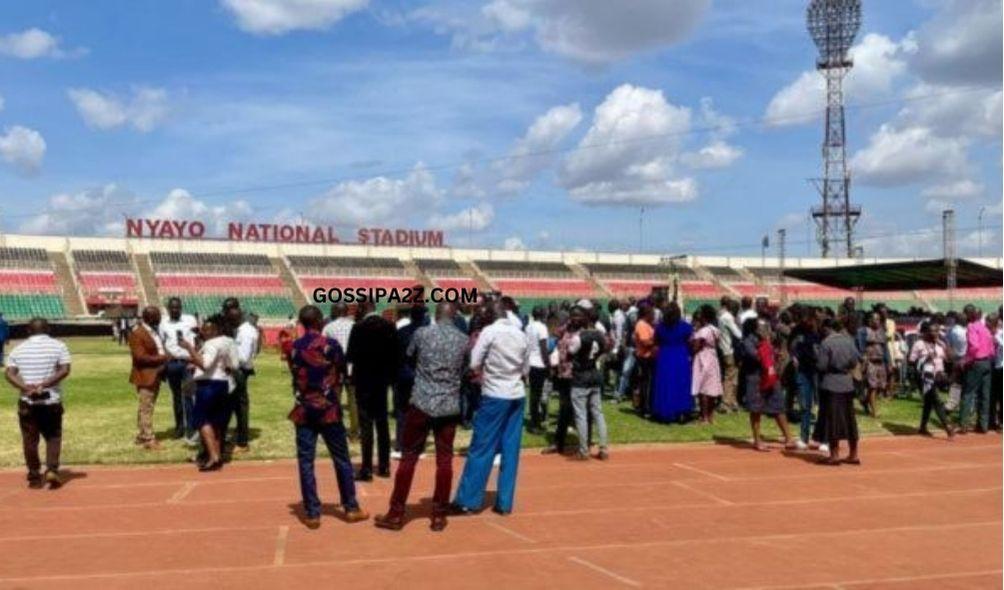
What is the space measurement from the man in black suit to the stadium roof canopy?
63.1 ft

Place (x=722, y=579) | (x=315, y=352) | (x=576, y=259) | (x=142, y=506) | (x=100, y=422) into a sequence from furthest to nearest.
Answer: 1. (x=576, y=259)
2. (x=100, y=422)
3. (x=142, y=506)
4. (x=315, y=352)
5. (x=722, y=579)

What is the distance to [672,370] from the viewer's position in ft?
42.3

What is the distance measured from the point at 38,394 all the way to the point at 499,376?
4476 millimetres

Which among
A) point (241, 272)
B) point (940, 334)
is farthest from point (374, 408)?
point (241, 272)

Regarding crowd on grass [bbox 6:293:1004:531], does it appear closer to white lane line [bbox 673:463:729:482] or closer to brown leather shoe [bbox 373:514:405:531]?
brown leather shoe [bbox 373:514:405:531]

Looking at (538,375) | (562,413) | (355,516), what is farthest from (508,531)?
(538,375)

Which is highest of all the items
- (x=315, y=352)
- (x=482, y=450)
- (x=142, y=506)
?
(x=315, y=352)

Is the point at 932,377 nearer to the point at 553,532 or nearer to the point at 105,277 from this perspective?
the point at 553,532

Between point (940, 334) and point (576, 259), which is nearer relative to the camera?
point (940, 334)

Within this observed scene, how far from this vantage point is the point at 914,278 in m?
29.2

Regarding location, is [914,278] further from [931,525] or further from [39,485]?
[39,485]

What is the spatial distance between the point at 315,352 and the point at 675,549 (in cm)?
302

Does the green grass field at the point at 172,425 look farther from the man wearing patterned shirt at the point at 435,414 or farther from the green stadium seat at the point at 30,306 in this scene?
the green stadium seat at the point at 30,306

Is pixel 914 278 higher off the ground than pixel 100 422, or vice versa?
pixel 914 278
